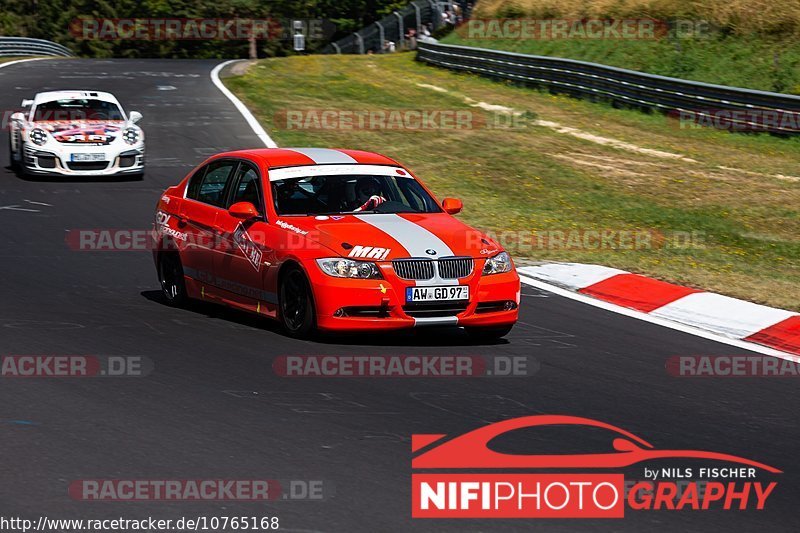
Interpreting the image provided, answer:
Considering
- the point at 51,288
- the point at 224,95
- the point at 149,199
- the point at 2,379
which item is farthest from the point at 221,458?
the point at 224,95

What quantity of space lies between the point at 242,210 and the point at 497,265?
211 cm

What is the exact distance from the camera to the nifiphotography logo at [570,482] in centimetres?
619

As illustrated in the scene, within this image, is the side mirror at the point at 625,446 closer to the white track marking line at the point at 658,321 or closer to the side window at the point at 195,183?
the white track marking line at the point at 658,321

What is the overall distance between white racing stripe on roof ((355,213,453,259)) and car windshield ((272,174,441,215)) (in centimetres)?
28

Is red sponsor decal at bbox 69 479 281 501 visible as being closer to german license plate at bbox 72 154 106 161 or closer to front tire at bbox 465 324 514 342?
front tire at bbox 465 324 514 342

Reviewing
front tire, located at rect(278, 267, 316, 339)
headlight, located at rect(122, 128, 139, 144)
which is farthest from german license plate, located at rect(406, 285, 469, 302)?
headlight, located at rect(122, 128, 139, 144)

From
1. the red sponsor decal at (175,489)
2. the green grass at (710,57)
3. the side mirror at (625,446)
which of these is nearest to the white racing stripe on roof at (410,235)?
the side mirror at (625,446)

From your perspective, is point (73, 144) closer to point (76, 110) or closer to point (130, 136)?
point (130, 136)

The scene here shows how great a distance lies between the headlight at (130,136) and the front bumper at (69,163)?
25 cm

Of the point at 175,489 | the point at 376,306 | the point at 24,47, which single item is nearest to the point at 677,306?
the point at 376,306

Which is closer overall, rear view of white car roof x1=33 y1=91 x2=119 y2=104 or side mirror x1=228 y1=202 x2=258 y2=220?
side mirror x1=228 y1=202 x2=258 y2=220

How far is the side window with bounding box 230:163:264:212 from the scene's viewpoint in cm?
1095

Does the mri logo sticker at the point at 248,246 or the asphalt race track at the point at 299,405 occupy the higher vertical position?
the mri logo sticker at the point at 248,246

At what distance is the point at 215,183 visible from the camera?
11547 mm
